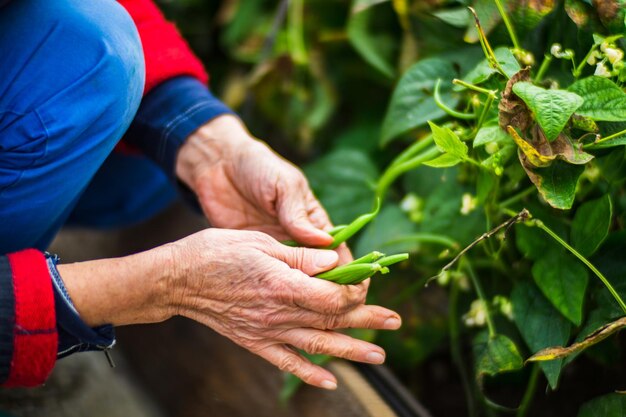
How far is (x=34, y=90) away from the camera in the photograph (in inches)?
30.9

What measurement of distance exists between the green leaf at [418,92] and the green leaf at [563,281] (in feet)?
0.83

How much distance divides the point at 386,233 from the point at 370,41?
39 centimetres

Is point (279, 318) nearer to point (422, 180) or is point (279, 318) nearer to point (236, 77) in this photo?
point (422, 180)

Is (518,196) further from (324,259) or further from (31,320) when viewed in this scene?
(31,320)

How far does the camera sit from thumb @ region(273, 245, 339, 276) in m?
0.82

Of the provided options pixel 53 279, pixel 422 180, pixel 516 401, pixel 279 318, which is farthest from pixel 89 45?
pixel 516 401

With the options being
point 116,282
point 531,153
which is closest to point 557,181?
point 531,153

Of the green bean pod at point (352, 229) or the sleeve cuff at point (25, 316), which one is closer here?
the sleeve cuff at point (25, 316)

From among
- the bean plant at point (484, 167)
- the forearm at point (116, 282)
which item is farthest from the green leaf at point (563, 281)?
the forearm at point (116, 282)

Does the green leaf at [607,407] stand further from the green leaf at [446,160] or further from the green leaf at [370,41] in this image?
the green leaf at [370,41]

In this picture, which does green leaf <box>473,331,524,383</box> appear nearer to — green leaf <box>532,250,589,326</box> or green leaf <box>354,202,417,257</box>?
green leaf <box>532,250,589,326</box>

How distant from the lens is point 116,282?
79cm

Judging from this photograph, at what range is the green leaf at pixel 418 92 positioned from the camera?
948mm

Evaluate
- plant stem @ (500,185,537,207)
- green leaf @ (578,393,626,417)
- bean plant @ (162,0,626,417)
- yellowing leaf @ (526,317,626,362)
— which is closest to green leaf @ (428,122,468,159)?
bean plant @ (162,0,626,417)
